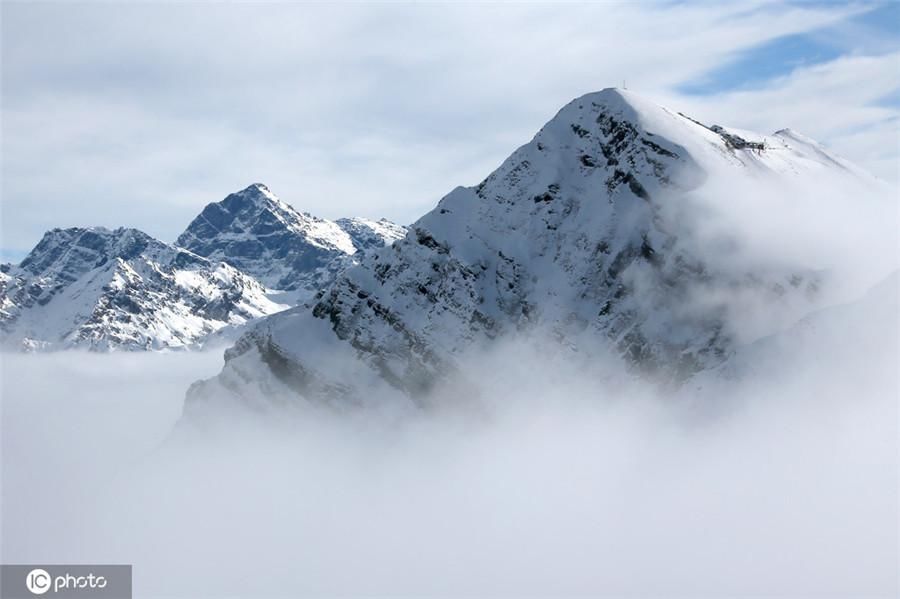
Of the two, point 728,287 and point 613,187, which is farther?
point 613,187

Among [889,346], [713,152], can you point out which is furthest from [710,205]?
[889,346]

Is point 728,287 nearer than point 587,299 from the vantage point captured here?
Yes

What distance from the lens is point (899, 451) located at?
19462cm

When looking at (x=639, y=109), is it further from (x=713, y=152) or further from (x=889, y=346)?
(x=889, y=346)

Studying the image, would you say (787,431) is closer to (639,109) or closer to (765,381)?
(765,381)

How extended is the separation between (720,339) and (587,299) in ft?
101

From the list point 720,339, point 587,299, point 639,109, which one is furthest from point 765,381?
point 639,109

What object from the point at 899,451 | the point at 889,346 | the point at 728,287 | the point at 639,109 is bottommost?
the point at 899,451

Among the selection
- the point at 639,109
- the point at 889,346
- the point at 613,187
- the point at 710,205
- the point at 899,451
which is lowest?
the point at 899,451

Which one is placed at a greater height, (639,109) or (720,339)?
(639,109)

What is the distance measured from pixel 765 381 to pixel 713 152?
51480 millimetres

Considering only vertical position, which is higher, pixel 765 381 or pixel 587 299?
pixel 587 299

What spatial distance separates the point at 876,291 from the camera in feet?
591

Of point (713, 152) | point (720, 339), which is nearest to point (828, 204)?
point (713, 152)
